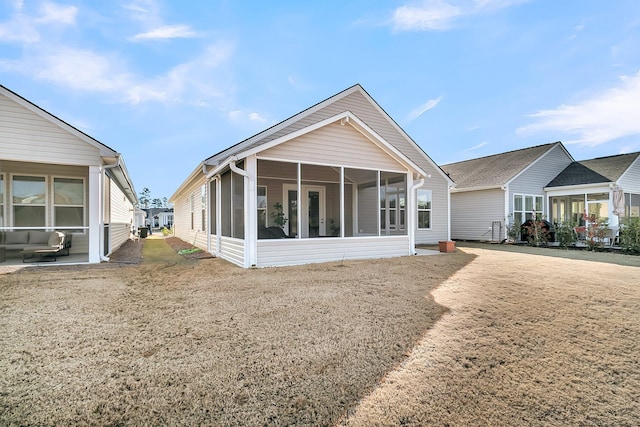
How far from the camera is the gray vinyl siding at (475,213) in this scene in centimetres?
1563

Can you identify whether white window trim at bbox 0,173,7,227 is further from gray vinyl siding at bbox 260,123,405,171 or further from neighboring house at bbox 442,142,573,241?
neighboring house at bbox 442,142,573,241

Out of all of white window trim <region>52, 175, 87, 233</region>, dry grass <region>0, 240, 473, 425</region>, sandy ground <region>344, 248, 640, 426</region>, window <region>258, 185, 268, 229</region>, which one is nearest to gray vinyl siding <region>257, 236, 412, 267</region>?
dry grass <region>0, 240, 473, 425</region>

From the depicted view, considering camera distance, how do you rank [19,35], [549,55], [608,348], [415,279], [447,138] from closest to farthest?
[608,348] < [415,279] < [19,35] < [549,55] < [447,138]

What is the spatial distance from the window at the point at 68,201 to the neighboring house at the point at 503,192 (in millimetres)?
16950

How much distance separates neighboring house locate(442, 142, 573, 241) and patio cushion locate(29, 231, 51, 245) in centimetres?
1772

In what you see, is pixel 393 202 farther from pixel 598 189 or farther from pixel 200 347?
pixel 598 189

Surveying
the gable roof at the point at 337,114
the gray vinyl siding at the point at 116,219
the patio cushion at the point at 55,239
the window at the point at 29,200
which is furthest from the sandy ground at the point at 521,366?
the window at the point at 29,200

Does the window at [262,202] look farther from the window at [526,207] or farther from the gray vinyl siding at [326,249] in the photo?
the window at [526,207]

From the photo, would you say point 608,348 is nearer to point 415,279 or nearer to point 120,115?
point 415,279

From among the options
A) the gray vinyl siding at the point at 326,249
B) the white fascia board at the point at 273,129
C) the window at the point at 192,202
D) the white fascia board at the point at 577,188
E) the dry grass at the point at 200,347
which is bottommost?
the dry grass at the point at 200,347

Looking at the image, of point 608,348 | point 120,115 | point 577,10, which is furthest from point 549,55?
point 120,115

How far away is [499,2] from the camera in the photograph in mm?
10367

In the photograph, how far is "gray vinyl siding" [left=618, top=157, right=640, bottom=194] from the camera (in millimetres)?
15406

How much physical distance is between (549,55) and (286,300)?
15.9 m
